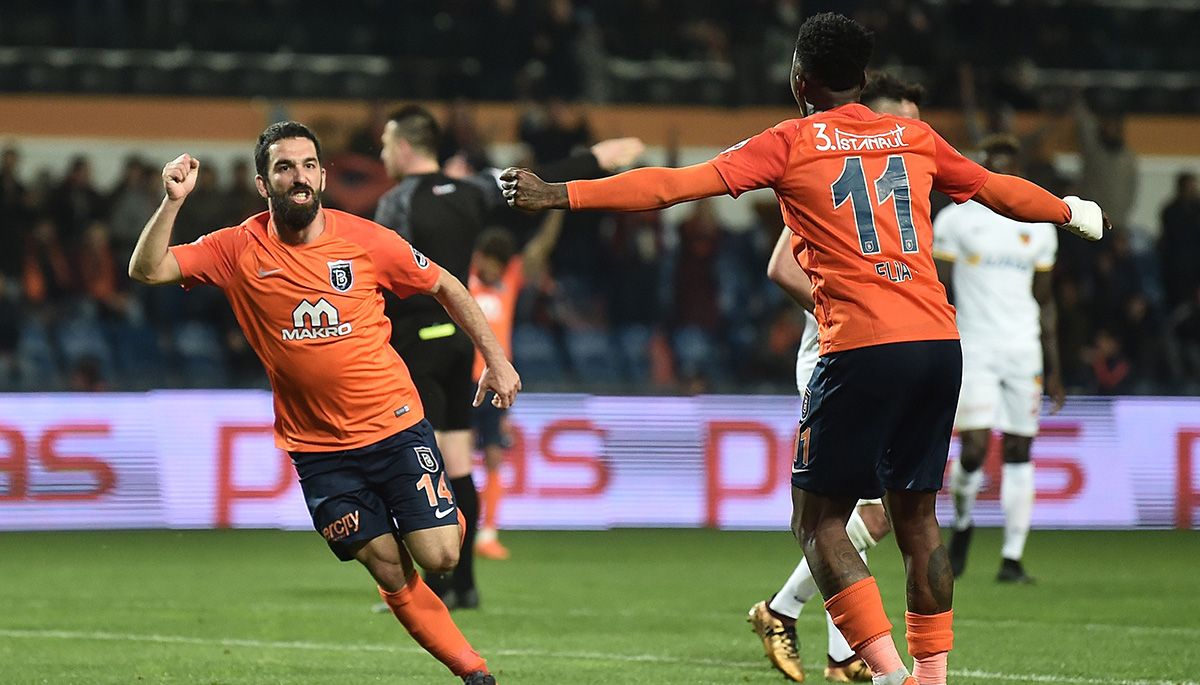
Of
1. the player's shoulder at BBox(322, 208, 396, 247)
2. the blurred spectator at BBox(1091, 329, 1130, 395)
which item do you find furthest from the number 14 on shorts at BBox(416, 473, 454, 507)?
the blurred spectator at BBox(1091, 329, 1130, 395)

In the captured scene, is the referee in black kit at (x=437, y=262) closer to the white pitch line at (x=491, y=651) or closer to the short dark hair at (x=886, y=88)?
the white pitch line at (x=491, y=651)

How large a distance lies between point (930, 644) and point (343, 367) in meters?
2.21

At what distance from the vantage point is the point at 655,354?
17.9 metres

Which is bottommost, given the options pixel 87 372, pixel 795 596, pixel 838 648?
pixel 87 372

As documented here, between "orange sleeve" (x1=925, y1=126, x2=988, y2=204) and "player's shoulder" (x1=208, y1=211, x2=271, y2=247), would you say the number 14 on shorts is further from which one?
"orange sleeve" (x1=925, y1=126, x2=988, y2=204)

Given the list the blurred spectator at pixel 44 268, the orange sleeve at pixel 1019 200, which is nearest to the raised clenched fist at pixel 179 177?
the orange sleeve at pixel 1019 200

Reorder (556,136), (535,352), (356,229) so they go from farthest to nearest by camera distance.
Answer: (556,136), (535,352), (356,229)

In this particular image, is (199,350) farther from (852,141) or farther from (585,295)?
(852,141)

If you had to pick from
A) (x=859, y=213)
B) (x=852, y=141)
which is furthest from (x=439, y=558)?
(x=852, y=141)

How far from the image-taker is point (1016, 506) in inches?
426

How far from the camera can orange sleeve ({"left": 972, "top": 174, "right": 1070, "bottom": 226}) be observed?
229 inches

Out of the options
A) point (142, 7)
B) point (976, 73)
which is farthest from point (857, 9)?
point (142, 7)

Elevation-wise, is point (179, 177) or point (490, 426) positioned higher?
point (179, 177)

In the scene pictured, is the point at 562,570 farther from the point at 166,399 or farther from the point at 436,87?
the point at 436,87
